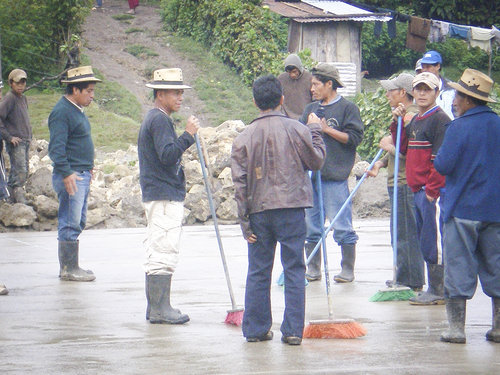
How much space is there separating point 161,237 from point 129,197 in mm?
8683

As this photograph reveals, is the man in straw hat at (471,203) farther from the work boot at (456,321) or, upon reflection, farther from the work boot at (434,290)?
the work boot at (434,290)

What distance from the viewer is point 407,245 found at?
8898mm

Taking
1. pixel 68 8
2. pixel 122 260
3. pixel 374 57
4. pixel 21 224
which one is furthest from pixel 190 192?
pixel 374 57

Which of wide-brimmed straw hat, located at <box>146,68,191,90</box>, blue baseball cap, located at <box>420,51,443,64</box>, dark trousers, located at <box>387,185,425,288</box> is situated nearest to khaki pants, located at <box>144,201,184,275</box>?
wide-brimmed straw hat, located at <box>146,68,191,90</box>

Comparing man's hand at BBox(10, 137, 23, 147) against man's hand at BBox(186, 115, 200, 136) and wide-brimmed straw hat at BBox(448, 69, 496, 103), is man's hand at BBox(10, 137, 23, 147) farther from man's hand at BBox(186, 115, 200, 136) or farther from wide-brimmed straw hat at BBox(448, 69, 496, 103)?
wide-brimmed straw hat at BBox(448, 69, 496, 103)

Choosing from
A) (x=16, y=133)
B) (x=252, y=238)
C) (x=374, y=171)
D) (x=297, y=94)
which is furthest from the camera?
(x=16, y=133)

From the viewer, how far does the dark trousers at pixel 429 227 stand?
8258 mm

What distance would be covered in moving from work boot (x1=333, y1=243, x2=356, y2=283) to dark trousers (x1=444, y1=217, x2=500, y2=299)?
2.82 m

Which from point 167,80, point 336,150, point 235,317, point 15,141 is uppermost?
point 167,80

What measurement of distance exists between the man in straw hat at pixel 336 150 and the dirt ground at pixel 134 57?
16.8m

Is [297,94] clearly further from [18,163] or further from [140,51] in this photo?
[140,51]

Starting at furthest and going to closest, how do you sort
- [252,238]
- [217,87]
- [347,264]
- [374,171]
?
[217,87]
[347,264]
[374,171]
[252,238]

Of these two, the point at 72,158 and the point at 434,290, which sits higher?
the point at 72,158

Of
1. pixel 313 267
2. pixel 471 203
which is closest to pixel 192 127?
pixel 471 203
